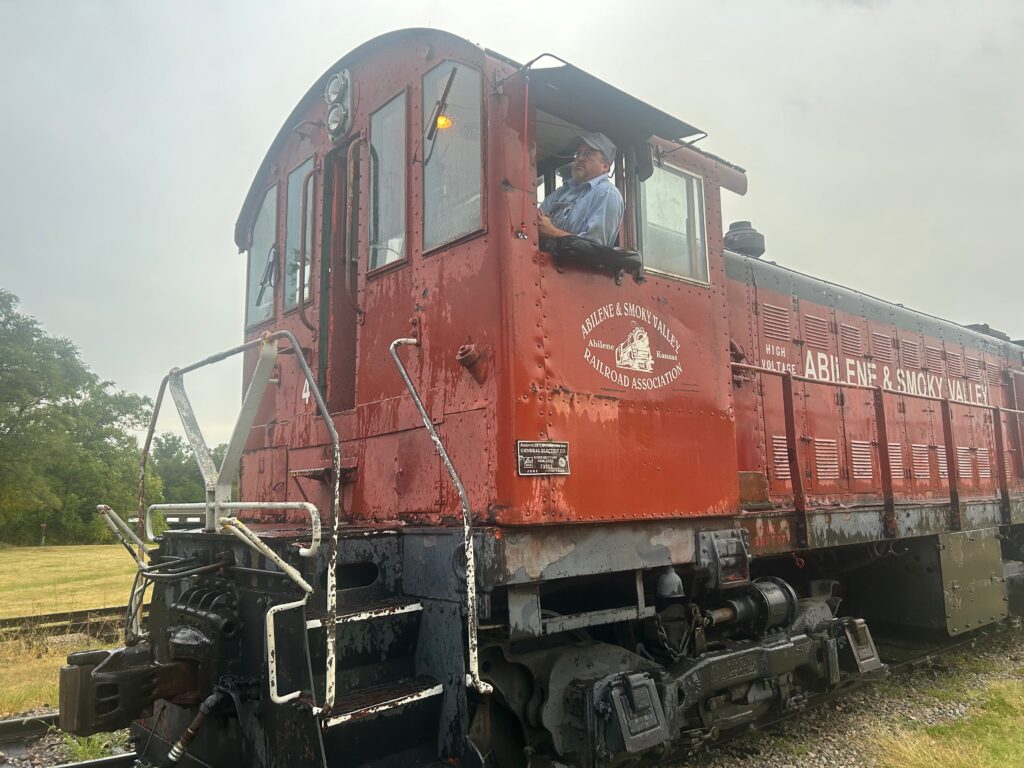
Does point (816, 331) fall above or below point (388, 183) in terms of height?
below

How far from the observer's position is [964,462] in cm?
834

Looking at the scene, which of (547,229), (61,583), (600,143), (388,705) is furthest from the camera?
(61,583)

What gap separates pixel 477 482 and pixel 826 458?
402 cm

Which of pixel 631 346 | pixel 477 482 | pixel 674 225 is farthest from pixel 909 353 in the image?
pixel 477 482

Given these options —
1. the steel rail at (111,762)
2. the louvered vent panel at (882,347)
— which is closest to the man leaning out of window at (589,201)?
the steel rail at (111,762)

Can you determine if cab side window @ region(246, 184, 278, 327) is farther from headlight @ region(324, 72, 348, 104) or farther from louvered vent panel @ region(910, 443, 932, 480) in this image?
louvered vent panel @ region(910, 443, 932, 480)

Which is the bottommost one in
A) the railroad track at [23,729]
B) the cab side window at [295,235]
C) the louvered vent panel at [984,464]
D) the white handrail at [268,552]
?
the railroad track at [23,729]

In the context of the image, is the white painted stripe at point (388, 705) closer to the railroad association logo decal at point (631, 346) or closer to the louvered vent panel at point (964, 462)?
the railroad association logo decal at point (631, 346)

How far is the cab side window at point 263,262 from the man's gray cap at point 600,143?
2.64 metres

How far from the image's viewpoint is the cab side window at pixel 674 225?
4457mm

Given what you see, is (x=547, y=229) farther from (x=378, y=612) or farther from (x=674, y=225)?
(x=378, y=612)

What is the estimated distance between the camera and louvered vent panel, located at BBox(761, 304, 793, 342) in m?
6.42

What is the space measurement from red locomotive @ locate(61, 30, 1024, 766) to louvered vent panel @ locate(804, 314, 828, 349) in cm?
105

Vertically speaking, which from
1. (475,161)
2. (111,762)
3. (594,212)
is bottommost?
(111,762)
